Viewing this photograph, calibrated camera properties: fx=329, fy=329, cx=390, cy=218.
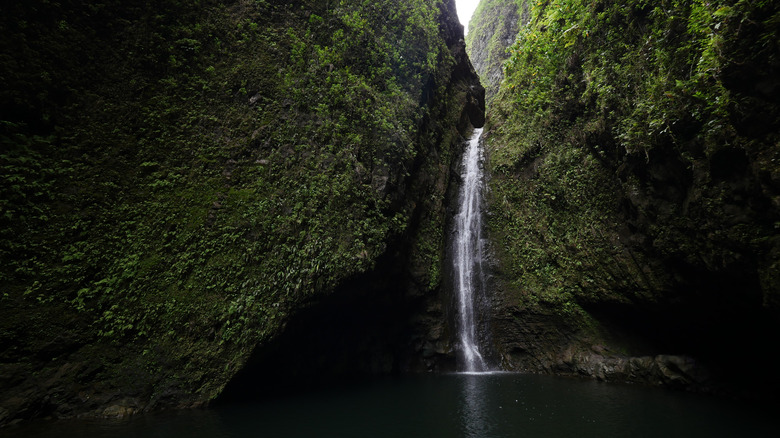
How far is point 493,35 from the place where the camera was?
30609mm

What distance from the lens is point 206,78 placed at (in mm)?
10031

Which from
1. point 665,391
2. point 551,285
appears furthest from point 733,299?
point 551,285

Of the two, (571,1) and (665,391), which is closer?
(665,391)

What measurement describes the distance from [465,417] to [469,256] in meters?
7.67

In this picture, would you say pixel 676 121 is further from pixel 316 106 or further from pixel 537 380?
pixel 316 106

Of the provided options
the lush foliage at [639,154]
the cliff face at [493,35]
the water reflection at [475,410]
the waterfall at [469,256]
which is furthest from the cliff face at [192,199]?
the cliff face at [493,35]

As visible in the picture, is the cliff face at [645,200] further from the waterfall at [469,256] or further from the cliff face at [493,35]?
the cliff face at [493,35]

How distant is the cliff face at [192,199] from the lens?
21.8 feet

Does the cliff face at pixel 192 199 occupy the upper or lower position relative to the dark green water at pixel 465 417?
upper

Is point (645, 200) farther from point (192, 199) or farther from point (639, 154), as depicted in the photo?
point (192, 199)

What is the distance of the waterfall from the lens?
1220 cm

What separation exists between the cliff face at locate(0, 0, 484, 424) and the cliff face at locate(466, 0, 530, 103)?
18.3 m

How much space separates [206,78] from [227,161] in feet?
9.36

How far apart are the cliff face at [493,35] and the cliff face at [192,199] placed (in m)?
18.3
